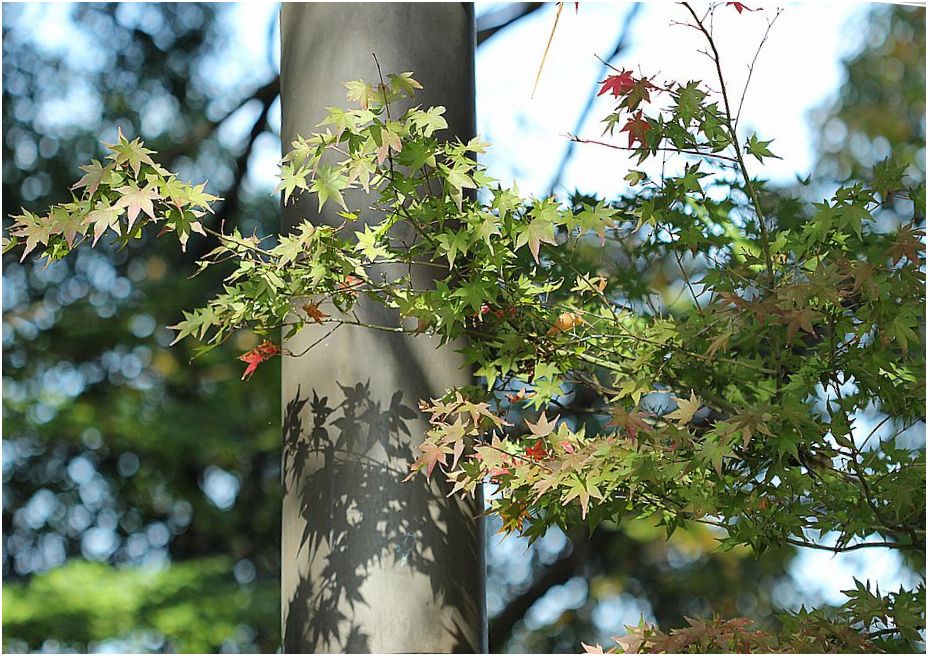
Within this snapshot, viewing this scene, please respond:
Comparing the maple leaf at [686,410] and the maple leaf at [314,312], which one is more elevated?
the maple leaf at [314,312]

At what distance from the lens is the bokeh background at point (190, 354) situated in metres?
4.39

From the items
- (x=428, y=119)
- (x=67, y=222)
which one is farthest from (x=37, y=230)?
(x=428, y=119)

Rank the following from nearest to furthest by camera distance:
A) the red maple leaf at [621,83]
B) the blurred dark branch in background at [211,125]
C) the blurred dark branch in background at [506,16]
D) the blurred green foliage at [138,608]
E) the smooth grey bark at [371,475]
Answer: the red maple leaf at [621,83] → the smooth grey bark at [371,475] → the blurred green foliage at [138,608] → the blurred dark branch in background at [211,125] → the blurred dark branch in background at [506,16]

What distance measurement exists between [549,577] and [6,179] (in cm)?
295

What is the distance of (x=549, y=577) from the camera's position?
5012 mm

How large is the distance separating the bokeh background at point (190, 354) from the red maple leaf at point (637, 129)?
10.5 feet

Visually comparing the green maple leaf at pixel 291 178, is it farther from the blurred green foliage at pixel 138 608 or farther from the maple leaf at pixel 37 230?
the blurred green foliage at pixel 138 608

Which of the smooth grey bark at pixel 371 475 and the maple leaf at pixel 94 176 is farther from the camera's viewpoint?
the smooth grey bark at pixel 371 475

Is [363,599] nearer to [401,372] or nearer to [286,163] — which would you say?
[401,372]

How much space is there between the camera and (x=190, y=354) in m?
4.36

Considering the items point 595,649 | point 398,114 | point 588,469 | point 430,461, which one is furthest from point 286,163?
point 595,649

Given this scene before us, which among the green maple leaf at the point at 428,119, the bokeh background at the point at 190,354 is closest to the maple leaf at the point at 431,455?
the green maple leaf at the point at 428,119

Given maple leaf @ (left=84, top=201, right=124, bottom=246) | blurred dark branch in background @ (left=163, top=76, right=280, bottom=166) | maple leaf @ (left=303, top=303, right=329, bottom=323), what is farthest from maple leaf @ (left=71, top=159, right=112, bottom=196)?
blurred dark branch in background @ (left=163, top=76, right=280, bottom=166)

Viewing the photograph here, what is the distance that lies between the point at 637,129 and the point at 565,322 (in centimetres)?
29
